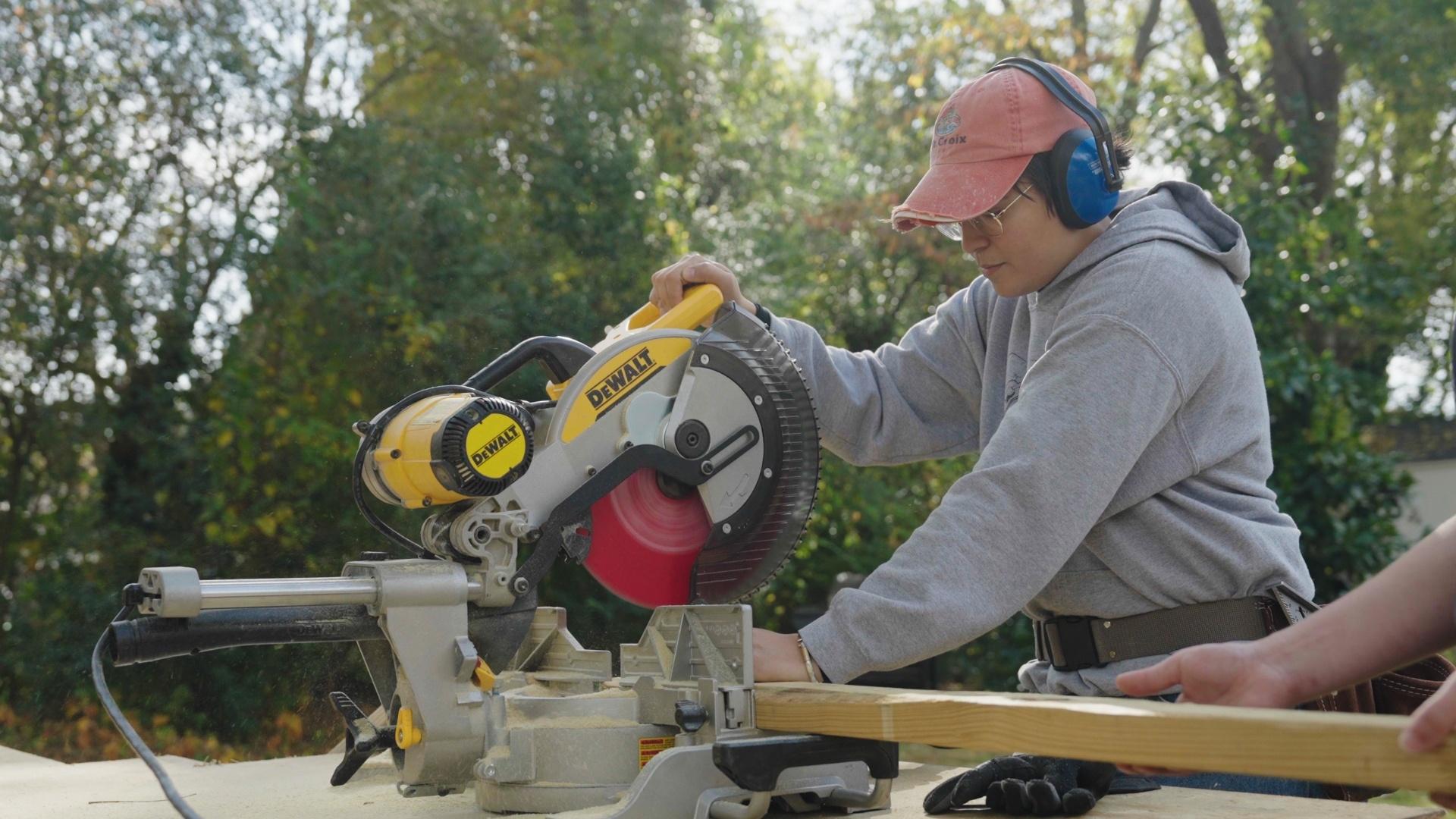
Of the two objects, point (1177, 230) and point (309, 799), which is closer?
point (309, 799)

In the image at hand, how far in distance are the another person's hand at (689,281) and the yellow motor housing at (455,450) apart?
0.53 meters

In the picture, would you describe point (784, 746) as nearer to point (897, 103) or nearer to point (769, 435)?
point (769, 435)

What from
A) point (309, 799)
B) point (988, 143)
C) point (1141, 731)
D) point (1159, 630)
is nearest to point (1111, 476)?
point (1159, 630)

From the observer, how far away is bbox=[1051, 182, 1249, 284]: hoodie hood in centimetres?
224

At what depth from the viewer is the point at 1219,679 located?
1369 millimetres

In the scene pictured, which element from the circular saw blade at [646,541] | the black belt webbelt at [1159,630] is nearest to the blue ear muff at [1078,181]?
the black belt webbelt at [1159,630]

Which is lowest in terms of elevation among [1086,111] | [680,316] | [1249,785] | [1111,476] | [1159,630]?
[1249,785]

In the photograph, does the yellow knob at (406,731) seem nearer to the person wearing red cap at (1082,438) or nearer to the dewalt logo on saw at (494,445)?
the dewalt logo on saw at (494,445)

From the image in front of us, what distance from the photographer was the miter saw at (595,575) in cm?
179

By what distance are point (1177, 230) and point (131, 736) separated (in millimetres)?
1736

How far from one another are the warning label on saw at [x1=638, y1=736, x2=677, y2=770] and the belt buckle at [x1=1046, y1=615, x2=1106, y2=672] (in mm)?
697

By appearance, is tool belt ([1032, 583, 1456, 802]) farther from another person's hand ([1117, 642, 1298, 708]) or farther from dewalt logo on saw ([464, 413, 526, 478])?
dewalt logo on saw ([464, 413, 526, 478])

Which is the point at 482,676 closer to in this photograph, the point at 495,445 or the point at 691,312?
the point at 495,445

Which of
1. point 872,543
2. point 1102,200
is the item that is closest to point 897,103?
point 872,543
